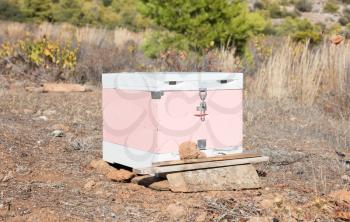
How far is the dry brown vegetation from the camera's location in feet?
13.0

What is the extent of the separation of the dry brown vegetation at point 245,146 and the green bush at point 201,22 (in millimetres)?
1233

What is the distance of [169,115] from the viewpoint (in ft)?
15.2

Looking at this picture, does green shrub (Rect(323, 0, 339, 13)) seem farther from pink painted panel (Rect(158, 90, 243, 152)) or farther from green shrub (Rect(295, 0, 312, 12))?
pink painted panel (Rect(158, 90, 243, 152))

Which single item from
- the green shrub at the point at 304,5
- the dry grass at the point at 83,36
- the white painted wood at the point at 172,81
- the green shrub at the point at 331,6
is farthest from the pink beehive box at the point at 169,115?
the green shrub at the point at 304,5

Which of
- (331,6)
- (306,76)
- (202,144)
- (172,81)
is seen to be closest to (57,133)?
(202,144)

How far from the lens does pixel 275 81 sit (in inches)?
402

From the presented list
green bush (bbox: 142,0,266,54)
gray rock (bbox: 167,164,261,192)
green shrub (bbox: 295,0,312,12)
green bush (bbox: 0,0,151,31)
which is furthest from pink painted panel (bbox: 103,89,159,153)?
green shrub (bbox: 295,0,312,12)

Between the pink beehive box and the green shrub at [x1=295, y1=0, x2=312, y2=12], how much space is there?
3808 centimetres

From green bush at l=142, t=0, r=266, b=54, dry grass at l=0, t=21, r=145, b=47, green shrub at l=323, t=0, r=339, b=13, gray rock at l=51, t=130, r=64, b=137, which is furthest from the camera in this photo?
green shrub at l=323, t=0, r=339, b=13

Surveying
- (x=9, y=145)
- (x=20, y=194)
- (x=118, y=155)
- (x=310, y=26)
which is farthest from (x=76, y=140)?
(x=310, y=26)

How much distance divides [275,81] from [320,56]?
2.73 ft

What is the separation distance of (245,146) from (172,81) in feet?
7.02

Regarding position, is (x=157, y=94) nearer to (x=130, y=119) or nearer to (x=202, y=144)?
(x=130, y=119)

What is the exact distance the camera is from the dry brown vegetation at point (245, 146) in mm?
3955
